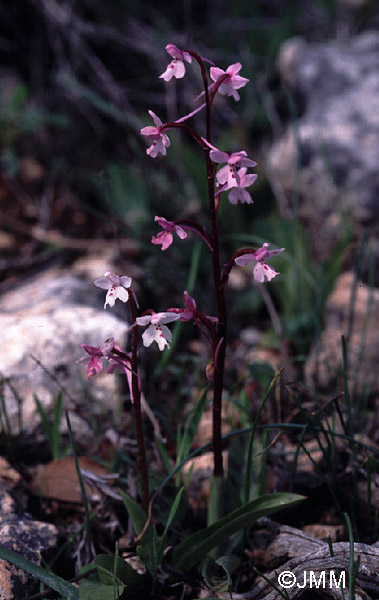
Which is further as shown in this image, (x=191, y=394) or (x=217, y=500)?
(x=191, y=394)

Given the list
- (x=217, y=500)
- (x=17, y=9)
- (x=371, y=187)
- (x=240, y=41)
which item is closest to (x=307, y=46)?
(x=240, y=41)

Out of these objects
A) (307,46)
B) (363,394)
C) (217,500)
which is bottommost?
(217,500)

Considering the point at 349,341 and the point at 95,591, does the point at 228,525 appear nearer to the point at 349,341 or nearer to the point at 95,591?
the point at 95,591

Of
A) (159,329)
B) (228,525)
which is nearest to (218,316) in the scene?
(159,329)

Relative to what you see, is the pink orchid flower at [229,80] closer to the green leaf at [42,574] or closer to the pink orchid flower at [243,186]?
the pink orchid flower at [243,186]

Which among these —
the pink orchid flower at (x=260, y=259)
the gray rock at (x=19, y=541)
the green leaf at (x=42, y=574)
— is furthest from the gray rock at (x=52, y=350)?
the pink orchid flower at (x=260, y=259)

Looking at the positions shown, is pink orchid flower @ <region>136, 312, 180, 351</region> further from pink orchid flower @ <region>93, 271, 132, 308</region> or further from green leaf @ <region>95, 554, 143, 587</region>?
green leaf @ <region>95, 554, 143, 587</region>

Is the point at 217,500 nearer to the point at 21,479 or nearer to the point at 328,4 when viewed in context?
the point at 21,479
